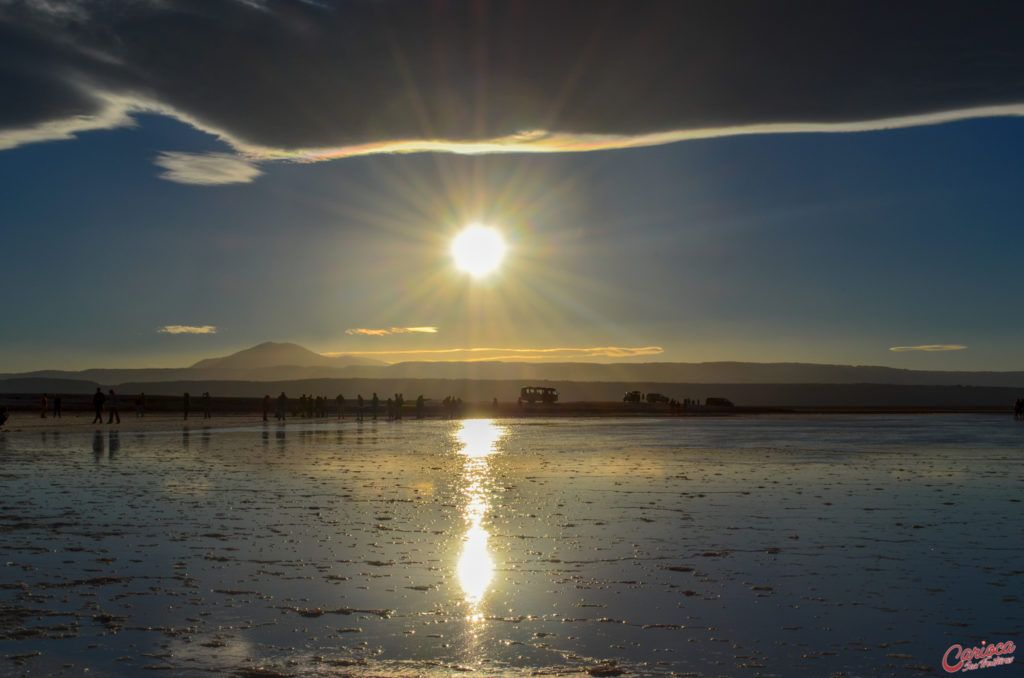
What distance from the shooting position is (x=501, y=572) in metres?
11.1

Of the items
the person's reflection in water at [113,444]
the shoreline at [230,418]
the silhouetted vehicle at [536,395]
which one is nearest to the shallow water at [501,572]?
the person's reflection in water at [113,444]

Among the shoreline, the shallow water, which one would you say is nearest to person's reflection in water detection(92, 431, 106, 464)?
the shoreline

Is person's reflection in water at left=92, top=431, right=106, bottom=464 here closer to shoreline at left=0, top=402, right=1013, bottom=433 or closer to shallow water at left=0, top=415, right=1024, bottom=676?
shoreline at left=0, top=402, right=1013, bottom=433

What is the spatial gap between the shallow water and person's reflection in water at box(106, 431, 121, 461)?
7646 millimetres

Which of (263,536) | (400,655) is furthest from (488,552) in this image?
(400,655)

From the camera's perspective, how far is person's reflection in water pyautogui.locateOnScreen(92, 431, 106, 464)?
3012 centimetres

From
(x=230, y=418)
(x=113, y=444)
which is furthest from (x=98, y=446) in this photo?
(x=230, y=418)

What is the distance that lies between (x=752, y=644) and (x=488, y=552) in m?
5.09

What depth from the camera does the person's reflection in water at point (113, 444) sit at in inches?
1234

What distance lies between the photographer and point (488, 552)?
12516 mm

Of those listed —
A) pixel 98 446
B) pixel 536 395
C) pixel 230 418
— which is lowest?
pixel 98 446

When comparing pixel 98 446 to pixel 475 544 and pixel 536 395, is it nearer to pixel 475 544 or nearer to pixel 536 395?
pixel 475 544

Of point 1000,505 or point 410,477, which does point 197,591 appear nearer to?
point 410,477

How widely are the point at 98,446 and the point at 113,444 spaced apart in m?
1.19
